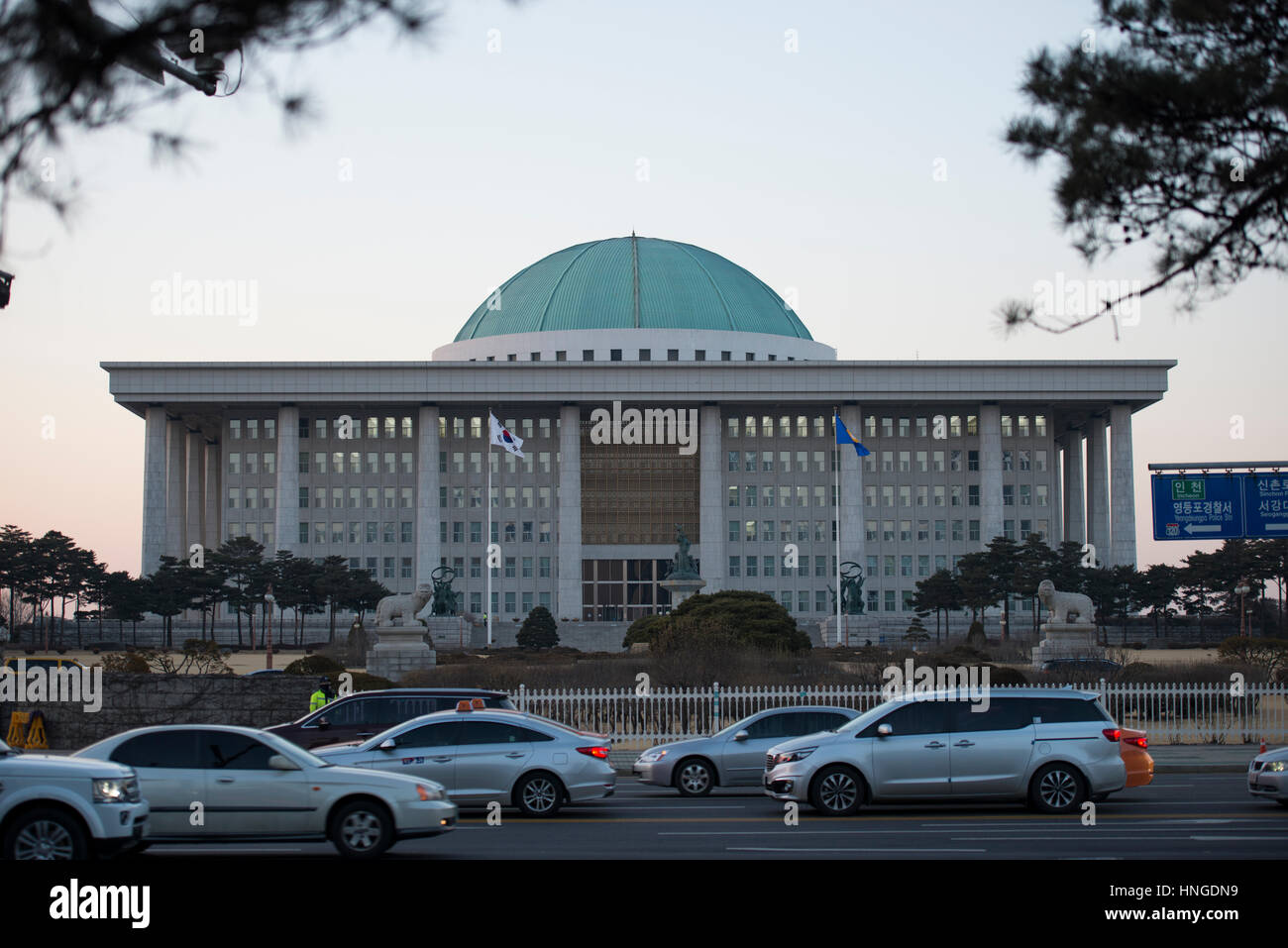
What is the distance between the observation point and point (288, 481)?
10319cm

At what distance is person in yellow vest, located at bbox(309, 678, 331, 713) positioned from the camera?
28.7 meters

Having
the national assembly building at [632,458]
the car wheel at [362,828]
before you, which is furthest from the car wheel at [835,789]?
the national assembly building at [632,458]

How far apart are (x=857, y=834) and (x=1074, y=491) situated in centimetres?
10000

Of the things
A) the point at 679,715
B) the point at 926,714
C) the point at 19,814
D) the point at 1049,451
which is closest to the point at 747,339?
the point at 1049,451

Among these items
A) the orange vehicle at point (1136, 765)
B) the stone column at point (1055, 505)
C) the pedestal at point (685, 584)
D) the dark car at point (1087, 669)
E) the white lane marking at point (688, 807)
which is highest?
the stone column at point (1055, 505)

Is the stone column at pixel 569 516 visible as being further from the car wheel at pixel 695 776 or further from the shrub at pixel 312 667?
the car wheel at pixel 695 776

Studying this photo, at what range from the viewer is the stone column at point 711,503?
101812 millimetres

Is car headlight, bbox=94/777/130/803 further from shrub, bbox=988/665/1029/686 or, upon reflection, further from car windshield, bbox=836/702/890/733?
shrub, bbox=988/665/1029/686

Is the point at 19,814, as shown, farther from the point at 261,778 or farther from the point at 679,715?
the point at 679,715

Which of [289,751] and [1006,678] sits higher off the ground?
[289,751]

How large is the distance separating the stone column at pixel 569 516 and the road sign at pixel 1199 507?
197 feet

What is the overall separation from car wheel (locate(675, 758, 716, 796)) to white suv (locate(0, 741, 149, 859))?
11458mm

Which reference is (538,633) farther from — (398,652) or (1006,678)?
(1006,678)

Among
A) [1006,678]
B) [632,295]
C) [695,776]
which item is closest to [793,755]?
[695,776]
